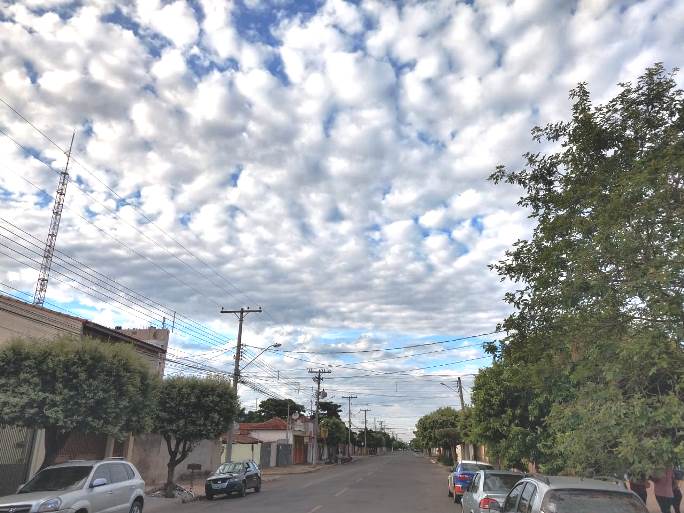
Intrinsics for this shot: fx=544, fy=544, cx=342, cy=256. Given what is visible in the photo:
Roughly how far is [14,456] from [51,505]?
10.8 meters

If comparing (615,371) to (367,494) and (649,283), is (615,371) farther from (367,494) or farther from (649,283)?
(367,494)

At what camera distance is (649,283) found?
712 centimetres

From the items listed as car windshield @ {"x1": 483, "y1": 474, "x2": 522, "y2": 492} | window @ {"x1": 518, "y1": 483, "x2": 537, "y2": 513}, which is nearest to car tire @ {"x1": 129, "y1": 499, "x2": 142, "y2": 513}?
car windshield @ {"x1": 483, "y1": 474, "x2": 522, "y2": 492}

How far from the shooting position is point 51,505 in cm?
1023

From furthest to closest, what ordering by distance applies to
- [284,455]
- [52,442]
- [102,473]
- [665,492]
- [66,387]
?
[284,455]
[52,442]
[66,387]
[102,473]
[665,492]

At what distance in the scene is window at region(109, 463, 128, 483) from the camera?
12.8 m

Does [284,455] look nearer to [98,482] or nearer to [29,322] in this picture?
→ [29,322]

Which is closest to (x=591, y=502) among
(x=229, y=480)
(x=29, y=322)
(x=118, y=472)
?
(x=118, y=472)

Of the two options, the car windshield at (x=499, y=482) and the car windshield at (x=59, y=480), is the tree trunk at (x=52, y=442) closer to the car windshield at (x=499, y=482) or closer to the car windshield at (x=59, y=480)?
the car windshield at (x=59, y=480)

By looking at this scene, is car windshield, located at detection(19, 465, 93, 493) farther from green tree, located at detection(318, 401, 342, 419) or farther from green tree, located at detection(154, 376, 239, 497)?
green tree, located at detection(318, 401, 342, 419)

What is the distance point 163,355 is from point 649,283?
87.6ft

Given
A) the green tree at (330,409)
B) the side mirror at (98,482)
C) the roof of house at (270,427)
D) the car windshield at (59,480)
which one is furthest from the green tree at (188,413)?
the green tree at (330,409)

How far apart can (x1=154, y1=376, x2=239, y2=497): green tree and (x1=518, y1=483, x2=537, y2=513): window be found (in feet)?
Result: 61.0

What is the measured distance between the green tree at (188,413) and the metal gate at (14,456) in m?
4.87
